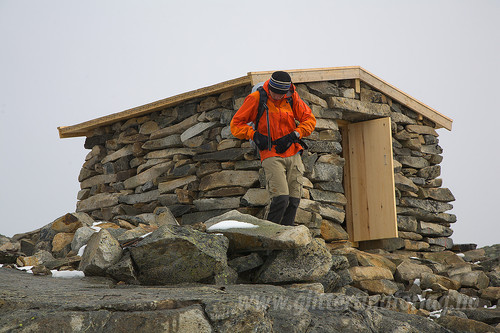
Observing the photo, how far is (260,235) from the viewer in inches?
229

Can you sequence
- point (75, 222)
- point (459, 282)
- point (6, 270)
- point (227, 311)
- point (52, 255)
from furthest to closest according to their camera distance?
point (459, 282) < point (75, 222) < point (52, 255) < point (6, 270) < point (227, 311)

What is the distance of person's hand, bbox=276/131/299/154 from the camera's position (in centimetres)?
701

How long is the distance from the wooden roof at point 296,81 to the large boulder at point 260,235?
2.98 meters

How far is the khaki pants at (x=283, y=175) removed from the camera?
6977 millimetres

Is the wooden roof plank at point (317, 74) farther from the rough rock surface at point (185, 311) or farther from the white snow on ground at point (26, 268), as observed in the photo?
the rough rock surface at point (185, 311)

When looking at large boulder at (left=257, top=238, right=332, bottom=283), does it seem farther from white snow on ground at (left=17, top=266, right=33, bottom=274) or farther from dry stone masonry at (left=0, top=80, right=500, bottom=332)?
white snow on ground at (left=17, top=266, right=33, bottom=274)

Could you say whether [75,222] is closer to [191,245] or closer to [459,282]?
[191,245]

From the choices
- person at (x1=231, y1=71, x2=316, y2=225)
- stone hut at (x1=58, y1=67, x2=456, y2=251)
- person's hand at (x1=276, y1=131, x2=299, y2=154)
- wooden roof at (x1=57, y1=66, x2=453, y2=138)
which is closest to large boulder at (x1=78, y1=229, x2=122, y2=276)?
person at (x1=231, y1=71, x2=316, y2=225)

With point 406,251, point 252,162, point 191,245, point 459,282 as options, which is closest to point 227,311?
point 191,245

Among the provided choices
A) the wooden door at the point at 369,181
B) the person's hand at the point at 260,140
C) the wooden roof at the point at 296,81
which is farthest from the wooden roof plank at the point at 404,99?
the person's hand at the point at 260,140

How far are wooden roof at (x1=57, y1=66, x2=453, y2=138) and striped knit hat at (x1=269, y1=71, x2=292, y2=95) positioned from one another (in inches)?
63.2

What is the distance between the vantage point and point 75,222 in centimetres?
736

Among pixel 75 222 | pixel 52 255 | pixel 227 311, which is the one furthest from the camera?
pixel 75 222

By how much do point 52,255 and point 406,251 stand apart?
19.8ft
